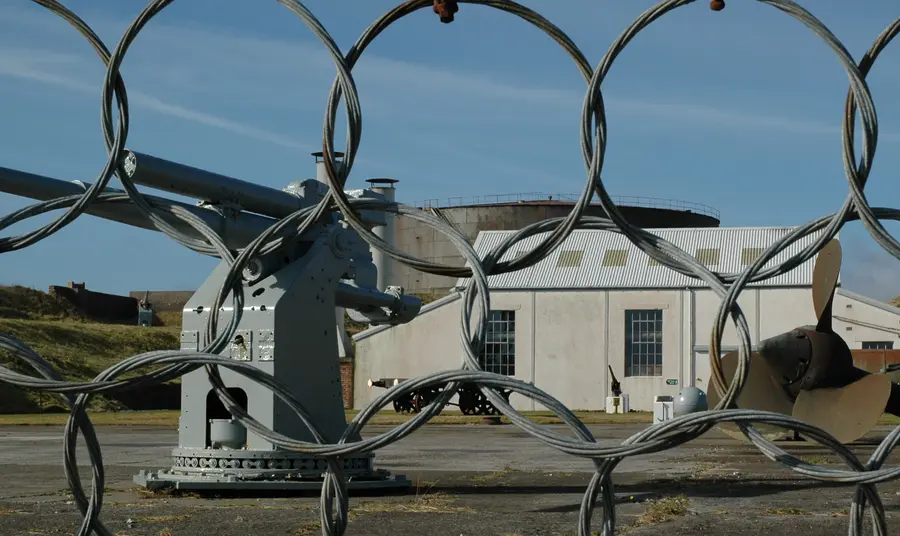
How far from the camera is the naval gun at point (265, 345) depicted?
349 inches

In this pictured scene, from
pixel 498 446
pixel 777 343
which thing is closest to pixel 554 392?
pixel 498 446

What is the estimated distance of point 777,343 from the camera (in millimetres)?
14859

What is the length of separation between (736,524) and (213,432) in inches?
159

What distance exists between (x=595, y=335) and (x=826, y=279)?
2613 centimetres

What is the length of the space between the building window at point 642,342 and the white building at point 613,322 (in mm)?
33

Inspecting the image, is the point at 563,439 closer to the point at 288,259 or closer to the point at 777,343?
the point at 288,259

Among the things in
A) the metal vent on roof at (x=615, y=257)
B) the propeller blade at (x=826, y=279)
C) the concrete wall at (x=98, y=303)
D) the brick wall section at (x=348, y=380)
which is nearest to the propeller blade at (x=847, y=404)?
the propeller blade at (x=826, y=279)

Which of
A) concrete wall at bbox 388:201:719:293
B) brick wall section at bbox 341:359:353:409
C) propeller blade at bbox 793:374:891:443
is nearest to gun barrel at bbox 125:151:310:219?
propeller blade at bbox 793:374:891:443

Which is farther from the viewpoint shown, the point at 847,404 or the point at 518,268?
the point at 847,404

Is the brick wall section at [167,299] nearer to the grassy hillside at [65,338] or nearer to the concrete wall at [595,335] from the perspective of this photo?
the grassy hillside at [65,338]

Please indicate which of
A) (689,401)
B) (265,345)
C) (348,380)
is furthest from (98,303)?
(265,345)

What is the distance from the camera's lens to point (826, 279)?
1362cm

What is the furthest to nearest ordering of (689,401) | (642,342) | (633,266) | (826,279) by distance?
(633,266) < (642,342) < (689,401) < (826,279)

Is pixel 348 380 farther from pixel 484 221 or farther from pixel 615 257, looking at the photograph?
pixel 484 221
